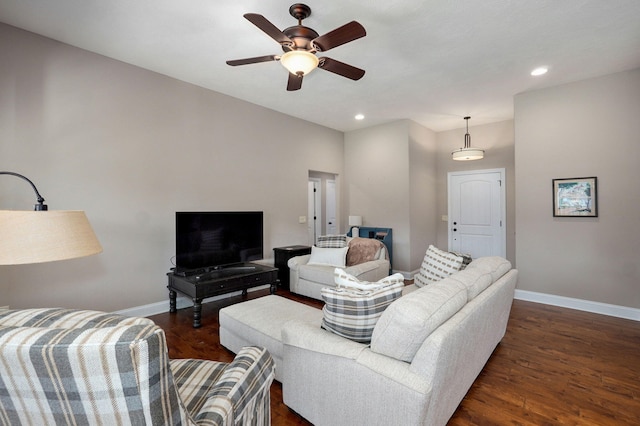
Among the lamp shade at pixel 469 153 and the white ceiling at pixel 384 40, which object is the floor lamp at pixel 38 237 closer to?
the white ceiling at pixel 384 40

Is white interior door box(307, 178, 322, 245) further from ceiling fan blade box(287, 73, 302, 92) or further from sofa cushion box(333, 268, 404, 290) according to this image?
sofa cushion box(333, 268, 404, 290)

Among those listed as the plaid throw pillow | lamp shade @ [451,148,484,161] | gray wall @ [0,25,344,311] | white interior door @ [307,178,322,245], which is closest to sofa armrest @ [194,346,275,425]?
gray wall @ [0,25,344,311]

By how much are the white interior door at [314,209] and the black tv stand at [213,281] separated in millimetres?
1968

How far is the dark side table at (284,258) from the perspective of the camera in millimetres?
4637

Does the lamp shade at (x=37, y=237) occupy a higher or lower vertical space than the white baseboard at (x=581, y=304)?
higher

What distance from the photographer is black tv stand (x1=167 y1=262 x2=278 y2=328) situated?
326 centimetres

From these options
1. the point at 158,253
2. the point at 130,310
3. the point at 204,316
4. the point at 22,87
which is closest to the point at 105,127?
the point at 22,87

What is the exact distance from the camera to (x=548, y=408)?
1972 millimetres

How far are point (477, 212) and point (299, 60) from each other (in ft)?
15.8

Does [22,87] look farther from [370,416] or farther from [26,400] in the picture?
[370,416]

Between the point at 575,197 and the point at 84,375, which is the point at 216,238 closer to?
the point at 84,375

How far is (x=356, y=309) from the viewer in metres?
1.61

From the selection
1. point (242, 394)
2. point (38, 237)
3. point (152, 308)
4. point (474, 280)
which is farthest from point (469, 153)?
point (38, 237)

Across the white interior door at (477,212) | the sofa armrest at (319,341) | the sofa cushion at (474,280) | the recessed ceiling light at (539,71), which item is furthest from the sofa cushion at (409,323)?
the white interior door at (477,212)
